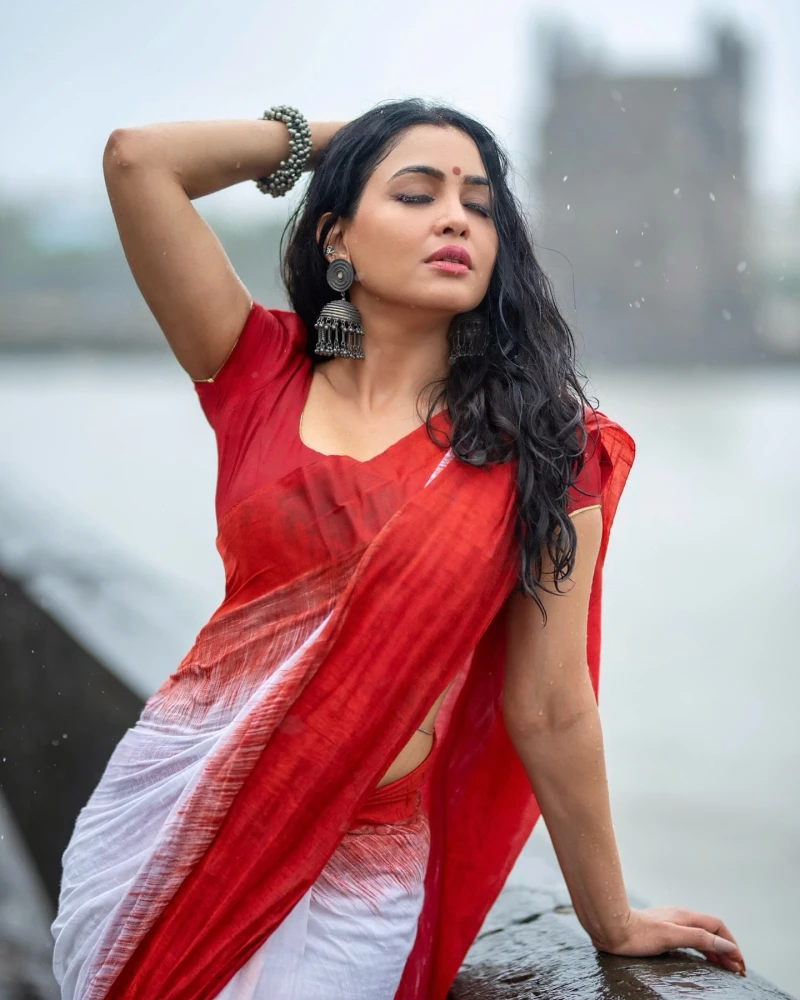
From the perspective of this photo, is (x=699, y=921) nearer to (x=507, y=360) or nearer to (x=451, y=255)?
(x=507, y=360)

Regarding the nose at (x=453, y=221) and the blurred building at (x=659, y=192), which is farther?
the blurred building at (x=659, y=192)

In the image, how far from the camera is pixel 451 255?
1502mm

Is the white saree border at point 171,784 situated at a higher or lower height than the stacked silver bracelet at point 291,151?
lower

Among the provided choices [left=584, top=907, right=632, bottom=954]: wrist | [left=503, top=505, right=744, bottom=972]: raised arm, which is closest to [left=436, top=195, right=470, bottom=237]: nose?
[left=503, top=505, right=744, bottom=972]: raised arm

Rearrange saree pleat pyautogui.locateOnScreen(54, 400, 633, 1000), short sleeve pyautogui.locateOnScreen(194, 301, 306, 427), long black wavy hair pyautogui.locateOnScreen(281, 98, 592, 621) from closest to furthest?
1. saree pleat pyautogui.locateOnScreen(54, 400, 633, 1000)
2. long black wavy hair pyautogui.locateOnScreen(281, 98, 592, 621)
3. short sleeve pyautogui.locateOnScreen(194, 301, 306, 427)

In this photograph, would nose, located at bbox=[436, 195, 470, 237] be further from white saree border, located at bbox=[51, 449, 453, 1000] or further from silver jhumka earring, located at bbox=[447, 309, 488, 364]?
white saree border, located at bbox=[51, 449, 453, 1000]

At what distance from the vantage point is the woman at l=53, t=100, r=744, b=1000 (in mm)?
1372

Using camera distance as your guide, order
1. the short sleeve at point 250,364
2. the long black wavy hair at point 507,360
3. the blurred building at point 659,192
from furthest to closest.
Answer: the blurred building at point 659,192 < the short sleeve at point 250,364 < the long black wavy hair at point 507,360

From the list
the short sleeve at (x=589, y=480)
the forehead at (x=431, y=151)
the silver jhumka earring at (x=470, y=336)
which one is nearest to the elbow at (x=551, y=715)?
the short sleeve at (x=589, y=480)

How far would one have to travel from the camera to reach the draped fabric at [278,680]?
1.36 meters

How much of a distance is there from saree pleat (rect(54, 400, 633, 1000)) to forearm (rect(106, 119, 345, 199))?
1.36 ft

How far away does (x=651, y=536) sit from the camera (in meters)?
Result: 27.7

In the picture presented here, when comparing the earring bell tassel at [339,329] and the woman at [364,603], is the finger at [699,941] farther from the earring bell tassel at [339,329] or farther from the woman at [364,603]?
the earring bell tassel at [339,329]

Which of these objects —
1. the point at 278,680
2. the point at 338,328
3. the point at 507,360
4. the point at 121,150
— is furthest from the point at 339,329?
the point at 278,680
